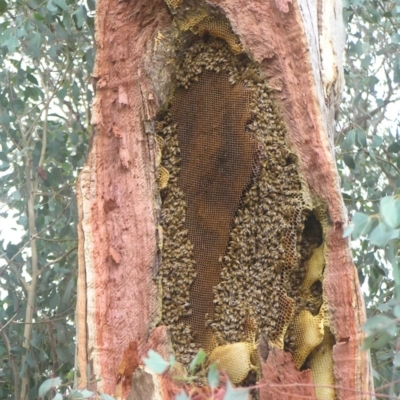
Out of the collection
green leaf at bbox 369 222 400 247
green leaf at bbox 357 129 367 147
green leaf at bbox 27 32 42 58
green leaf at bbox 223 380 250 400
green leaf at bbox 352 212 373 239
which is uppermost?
green leaf at bbox 27 32 42 58

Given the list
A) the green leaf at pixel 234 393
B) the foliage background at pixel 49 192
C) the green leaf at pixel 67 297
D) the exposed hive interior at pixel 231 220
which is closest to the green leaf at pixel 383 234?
the green leaf at pixel 234 393

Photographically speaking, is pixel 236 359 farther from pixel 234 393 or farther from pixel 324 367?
pixel 234 393

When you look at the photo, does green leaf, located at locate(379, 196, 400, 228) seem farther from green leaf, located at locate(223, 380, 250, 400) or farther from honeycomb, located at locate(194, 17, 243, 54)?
honeycomb, located at locate(194, 17, 243, 54)

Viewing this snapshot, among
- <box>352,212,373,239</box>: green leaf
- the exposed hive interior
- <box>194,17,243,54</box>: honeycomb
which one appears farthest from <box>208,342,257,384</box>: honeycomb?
<box>194,17,243,54</box>: honeycomb

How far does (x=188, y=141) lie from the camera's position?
1.74 metres

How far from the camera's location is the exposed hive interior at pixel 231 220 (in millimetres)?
1584

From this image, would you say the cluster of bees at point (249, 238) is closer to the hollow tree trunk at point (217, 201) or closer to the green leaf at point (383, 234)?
the hollow tree trunk at point (217, 201)

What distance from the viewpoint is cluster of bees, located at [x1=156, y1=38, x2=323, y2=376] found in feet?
5.21

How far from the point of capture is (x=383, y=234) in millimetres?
1087

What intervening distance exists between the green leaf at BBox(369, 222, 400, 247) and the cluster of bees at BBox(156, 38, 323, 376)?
423mm

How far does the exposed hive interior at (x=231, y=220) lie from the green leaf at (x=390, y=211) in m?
0.39

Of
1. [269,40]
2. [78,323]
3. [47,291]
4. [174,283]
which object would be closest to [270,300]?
[174,283]

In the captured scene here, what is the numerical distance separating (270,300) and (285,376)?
0.18 metres

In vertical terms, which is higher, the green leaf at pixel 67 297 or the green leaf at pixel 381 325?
the green leaf at pixel 67 297
